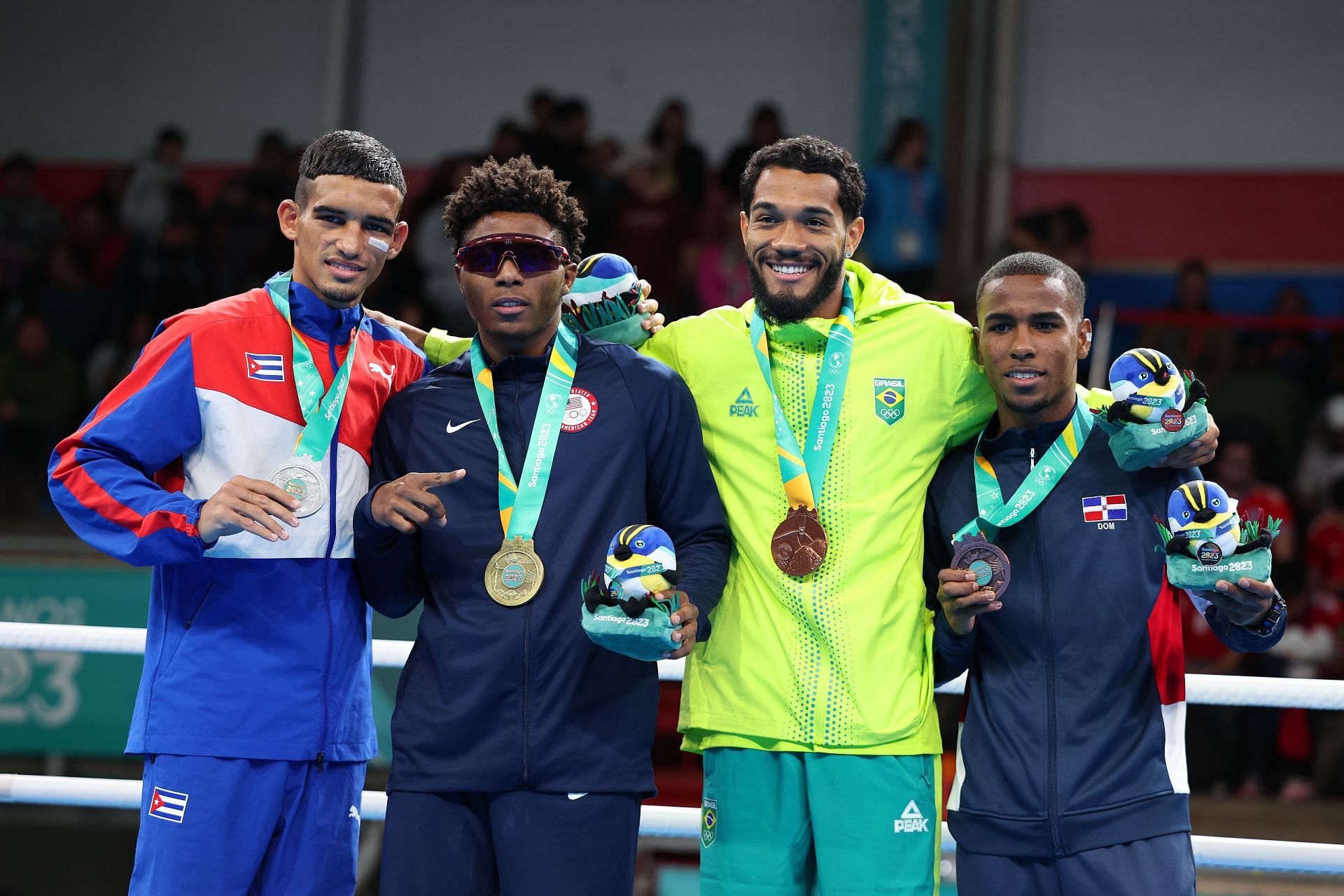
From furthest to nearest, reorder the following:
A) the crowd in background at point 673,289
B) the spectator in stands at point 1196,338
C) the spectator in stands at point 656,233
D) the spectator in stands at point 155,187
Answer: the spectator in stands at point 155,187
the spectator in stands at point 656,233
the spectator in stands at point 1196,338
the crowd in background at point 673,289

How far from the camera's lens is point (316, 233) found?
327 cm

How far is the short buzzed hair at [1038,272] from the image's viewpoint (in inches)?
130

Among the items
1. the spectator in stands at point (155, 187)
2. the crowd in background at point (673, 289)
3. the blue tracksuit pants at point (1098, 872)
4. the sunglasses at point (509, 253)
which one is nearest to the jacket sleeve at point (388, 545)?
the sunglasses at point (509, 253)

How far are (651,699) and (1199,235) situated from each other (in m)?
9.40

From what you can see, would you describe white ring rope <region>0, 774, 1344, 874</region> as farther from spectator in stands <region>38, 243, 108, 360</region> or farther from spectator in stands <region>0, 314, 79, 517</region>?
spectator in stands <region>38, 243, 108, 360</region>

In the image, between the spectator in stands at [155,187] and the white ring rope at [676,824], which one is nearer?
the white ring rope at [676,824]

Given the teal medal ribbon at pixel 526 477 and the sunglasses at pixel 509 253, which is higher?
the sunglasses at pixel 509 253

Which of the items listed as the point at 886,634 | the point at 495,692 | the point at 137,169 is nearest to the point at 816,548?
the point at 886,634

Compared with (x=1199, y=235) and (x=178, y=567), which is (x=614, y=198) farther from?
(x=178, y=567)

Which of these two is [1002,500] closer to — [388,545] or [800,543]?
[800,543]

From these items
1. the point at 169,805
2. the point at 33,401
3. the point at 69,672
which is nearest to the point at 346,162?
the point at 169,805

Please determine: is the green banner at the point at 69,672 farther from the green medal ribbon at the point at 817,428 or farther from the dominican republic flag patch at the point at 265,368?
the green medal ribbon at the point at 817,428

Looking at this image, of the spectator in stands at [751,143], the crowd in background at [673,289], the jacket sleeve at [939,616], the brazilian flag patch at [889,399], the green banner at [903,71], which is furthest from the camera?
the green banner at [903,71]

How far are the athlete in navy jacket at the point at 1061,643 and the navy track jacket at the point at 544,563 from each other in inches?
24.8
